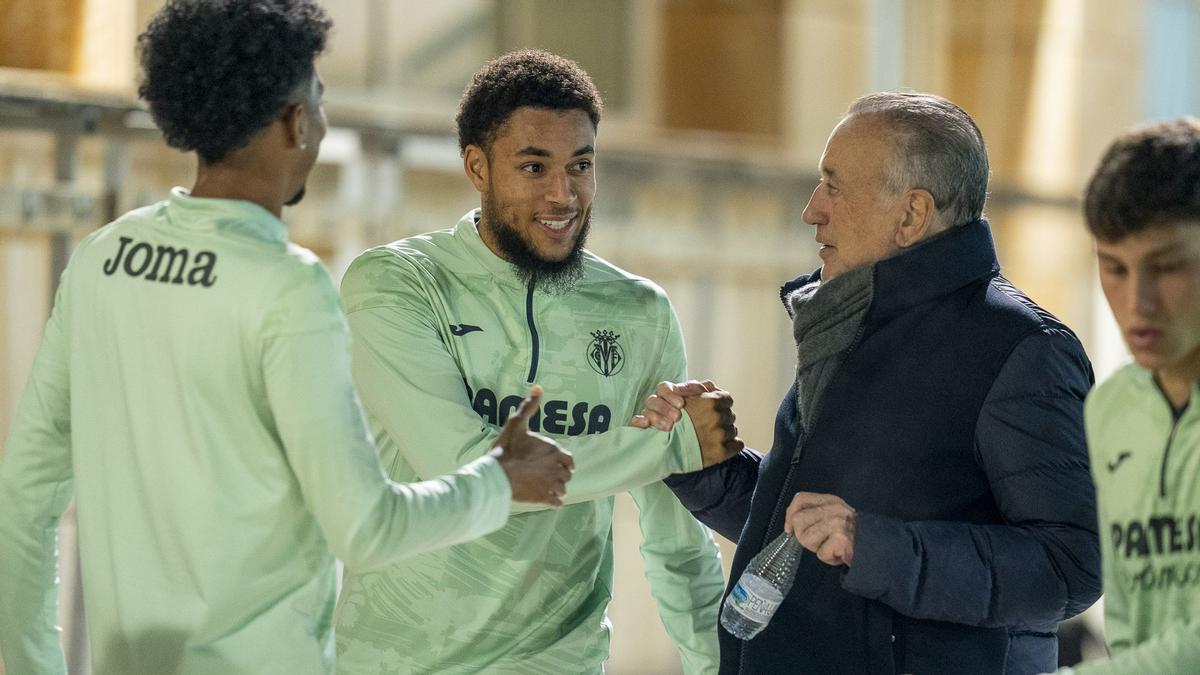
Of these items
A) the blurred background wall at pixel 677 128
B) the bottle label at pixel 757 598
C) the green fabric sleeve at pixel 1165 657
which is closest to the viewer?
the green fabric sleeve at pixel 1165 657

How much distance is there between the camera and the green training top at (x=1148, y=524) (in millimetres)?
2053

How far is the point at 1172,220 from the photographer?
2086 mm

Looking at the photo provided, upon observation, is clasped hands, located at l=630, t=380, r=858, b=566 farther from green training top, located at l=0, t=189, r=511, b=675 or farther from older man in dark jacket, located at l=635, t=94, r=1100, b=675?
green training top, located at l=0, t=189, r=511, b=675

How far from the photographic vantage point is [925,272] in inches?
118

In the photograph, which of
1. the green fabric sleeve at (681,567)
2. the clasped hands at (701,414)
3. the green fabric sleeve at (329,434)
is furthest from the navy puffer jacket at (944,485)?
the green fabric sleeve at (329,434)

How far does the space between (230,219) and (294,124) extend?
0.57 feet

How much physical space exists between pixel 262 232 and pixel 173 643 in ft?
2.02

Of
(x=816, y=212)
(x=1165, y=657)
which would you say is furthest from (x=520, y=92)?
(x=1165, y=657)

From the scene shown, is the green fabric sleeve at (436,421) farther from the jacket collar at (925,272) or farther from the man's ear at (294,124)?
the man's ear at (294,124)

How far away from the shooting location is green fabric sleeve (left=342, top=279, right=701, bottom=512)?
3021mm

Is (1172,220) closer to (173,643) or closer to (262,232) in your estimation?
(262,232)

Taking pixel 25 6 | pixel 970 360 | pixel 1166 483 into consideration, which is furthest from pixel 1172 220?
pixel 25 6

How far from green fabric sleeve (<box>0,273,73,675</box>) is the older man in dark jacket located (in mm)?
1129

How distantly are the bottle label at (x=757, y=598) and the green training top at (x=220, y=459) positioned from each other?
26.4 inches
